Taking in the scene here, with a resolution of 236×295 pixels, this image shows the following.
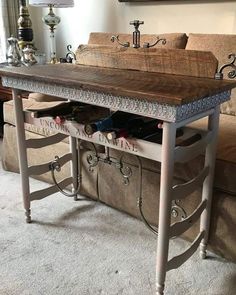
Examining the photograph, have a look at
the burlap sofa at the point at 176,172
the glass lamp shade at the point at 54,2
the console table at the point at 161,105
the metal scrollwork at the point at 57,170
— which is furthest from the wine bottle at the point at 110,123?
the glass lamp shade at the point at 54,2

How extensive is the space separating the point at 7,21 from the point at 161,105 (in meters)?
2.22

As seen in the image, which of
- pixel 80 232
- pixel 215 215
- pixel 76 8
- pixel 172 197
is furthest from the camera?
pixel 76 8

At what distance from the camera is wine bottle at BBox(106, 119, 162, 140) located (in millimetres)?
1121

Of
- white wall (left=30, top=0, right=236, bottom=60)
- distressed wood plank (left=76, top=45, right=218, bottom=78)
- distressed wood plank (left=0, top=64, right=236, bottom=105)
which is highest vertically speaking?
white wall (left=30, top=0, right=236, bottom=60)

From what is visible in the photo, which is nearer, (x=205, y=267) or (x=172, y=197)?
(x=172, y=197)

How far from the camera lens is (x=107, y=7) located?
7.60ft

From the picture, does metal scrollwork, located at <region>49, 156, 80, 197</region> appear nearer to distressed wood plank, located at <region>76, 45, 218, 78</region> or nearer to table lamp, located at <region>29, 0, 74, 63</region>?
distressed wood plank, located at <region>76, 45, 218, 78</region>

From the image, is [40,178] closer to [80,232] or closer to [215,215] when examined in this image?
[80,232]

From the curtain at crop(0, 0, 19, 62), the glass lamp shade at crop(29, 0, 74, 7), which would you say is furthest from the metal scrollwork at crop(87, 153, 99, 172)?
the curtain at crop(0, 0, 19, 62)

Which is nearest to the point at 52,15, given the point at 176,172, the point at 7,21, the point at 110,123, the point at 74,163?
the point at 7,21

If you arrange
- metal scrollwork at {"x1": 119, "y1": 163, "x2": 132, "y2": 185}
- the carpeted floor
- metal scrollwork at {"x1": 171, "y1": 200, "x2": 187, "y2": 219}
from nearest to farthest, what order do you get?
the carpeted floor
metal scrollwork at {"x1": 171, "y1": 200, "x2": 187, "y2": 219}
metal scrollwork at {"x1": 119, "y1": 163, "x2": 132, "y2": 185}

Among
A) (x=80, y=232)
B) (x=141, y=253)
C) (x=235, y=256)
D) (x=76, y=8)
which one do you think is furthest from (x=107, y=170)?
(x=76, y=8)

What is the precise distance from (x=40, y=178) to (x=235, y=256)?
3.94ft

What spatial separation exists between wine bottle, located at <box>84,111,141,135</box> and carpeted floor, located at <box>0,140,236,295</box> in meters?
0.55
